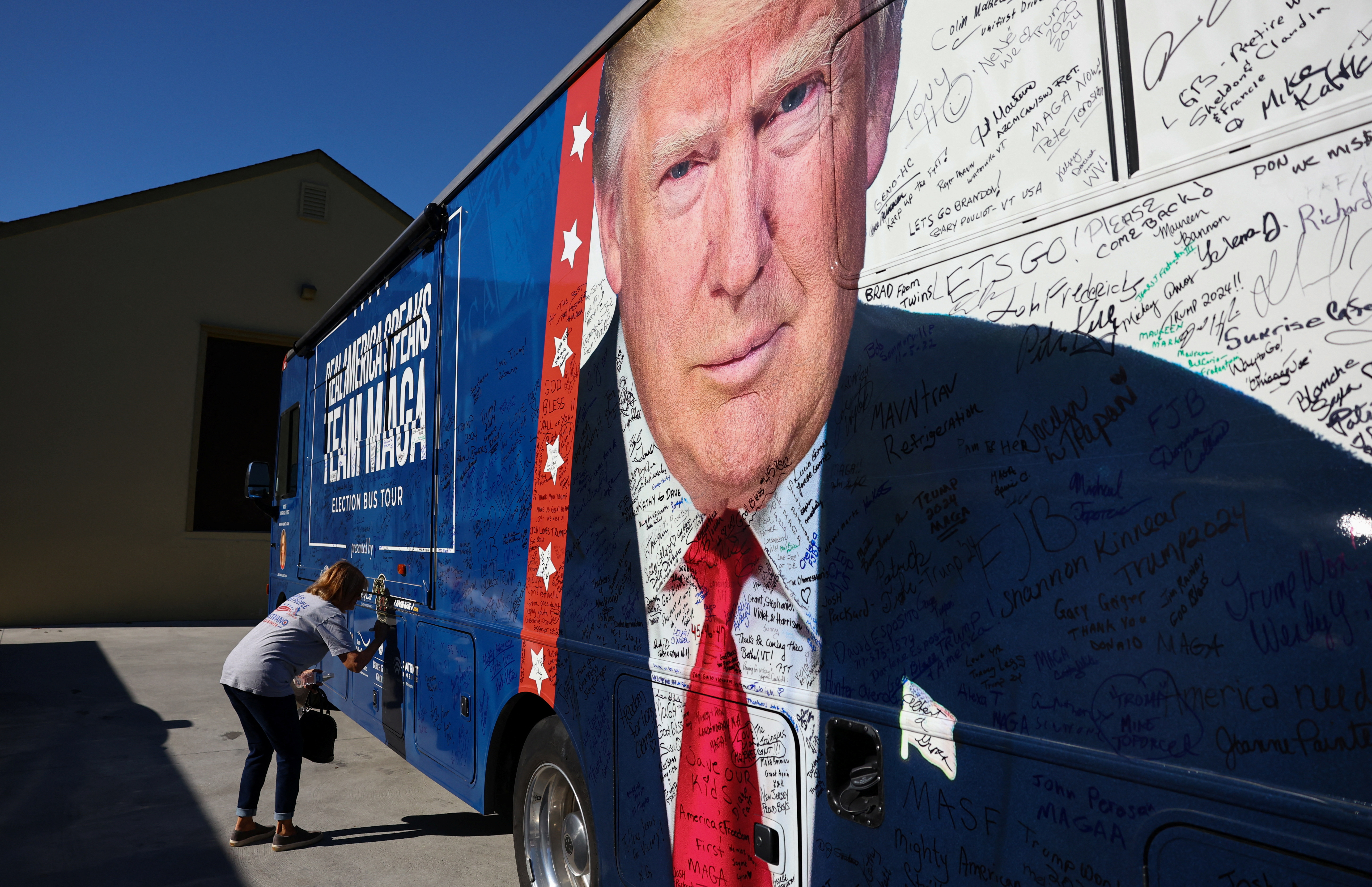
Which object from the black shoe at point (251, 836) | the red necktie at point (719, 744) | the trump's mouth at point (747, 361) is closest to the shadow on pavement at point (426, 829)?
the black shoe at point (251, 836)

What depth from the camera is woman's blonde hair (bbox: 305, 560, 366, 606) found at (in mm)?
4895

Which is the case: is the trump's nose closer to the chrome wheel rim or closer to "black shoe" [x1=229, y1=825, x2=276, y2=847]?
the chrome wheel rim

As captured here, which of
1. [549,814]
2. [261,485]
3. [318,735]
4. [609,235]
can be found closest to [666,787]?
[549,814]

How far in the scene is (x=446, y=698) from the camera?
13.1 ft

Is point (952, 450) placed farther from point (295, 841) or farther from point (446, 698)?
point (295, 841)

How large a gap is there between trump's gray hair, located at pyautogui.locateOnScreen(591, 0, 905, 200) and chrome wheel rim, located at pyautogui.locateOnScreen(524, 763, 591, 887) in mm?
2202

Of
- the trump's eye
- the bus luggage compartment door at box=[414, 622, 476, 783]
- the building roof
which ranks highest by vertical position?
the building roof

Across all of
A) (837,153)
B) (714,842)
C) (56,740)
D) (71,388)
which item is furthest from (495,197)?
(71,388)

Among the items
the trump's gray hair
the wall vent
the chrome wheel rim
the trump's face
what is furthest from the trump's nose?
the wall vent

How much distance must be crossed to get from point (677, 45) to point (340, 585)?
3564mm

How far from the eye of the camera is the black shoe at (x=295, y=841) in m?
4.69

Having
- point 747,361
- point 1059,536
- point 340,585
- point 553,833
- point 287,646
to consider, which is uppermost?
point 747,361

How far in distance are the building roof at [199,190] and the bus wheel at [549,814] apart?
11724 mm

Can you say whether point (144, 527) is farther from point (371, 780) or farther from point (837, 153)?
point (837, 153)
